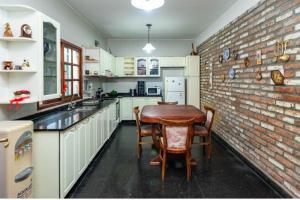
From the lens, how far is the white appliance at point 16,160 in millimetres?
1898

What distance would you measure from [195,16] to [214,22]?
0.73 meters

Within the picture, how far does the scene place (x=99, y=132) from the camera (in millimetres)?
4188

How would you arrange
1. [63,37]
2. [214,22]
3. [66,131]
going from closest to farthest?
[66,131] → [63,37] → [214,22]

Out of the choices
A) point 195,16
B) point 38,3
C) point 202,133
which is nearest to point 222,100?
point 202,133

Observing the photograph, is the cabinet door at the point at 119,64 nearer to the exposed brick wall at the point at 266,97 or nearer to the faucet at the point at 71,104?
the faucet at the point at 71,104

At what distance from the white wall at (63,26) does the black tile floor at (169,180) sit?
1.17 metres

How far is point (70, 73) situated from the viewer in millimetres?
4668

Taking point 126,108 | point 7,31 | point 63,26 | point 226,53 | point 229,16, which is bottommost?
point 126,108

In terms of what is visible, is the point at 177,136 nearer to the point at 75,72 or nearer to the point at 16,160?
the point at 16,160

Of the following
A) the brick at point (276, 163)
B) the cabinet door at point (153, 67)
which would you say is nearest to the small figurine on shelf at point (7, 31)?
the brick at point (276, 163)

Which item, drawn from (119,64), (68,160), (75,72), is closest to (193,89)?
(119,64)

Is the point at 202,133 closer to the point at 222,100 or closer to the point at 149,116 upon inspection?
the point at 149,116

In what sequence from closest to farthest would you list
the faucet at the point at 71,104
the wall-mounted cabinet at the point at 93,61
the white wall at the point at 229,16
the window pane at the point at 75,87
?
the white wall at the point at 229,16, the faucet at the point at 71,104, the window pane at the point at 75,87, the wall-mounted cabinet at the point at 93,61

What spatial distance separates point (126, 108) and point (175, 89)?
167cm
